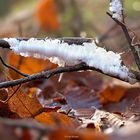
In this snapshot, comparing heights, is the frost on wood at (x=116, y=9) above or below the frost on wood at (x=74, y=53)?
above

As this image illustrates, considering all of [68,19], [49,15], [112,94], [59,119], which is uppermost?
[49,15]

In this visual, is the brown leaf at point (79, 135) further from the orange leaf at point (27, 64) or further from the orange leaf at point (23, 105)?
the orange leaf at point (27, 64)

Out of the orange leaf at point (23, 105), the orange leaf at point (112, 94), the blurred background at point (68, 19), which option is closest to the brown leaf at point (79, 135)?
the orange leaf at point (23, 105)

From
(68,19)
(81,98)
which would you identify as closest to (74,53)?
(81,98)

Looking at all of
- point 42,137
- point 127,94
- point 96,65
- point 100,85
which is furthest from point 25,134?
point 100,85

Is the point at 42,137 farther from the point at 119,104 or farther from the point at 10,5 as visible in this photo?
the point at 10,5

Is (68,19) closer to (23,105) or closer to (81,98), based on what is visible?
(81,98)
